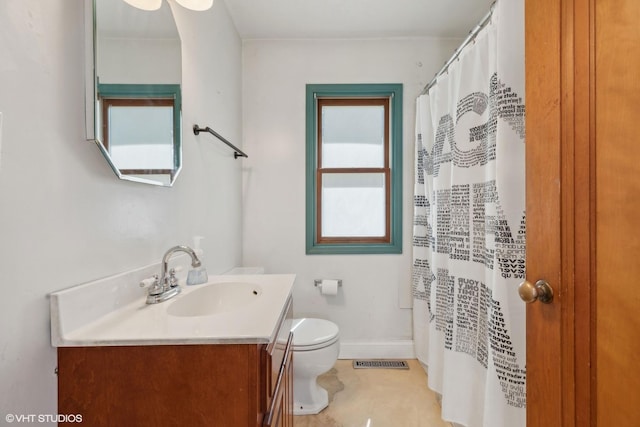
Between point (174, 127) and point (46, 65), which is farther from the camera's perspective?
point (174, 127)

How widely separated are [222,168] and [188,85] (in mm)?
529

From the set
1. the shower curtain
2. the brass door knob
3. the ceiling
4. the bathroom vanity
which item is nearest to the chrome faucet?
the bathroom vanity

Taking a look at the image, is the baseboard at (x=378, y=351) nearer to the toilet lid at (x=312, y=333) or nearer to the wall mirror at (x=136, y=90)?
the toilet lid at (x=312, y=333)

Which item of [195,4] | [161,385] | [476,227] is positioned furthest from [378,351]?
[195,4]

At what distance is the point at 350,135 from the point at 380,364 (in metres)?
1.77

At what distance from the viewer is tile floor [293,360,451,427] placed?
150cm

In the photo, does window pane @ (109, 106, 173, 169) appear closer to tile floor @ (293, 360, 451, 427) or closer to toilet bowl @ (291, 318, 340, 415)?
toilet bowl @ (291, 318, 340, 415)

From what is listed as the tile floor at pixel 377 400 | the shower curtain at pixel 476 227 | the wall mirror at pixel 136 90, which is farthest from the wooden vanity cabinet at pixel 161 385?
the tile floor at pixel 377 400

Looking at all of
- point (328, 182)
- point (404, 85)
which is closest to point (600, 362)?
point (328, 182)

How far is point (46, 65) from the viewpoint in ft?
2.14

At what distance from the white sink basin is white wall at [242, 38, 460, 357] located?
1.02 meters

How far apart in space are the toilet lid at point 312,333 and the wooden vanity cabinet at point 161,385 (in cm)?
91

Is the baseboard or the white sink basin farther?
the baseboard

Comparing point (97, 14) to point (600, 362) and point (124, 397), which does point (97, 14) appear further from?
point (600, 362)
